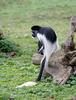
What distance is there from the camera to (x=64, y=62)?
500cm

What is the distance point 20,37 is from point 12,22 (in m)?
2.86

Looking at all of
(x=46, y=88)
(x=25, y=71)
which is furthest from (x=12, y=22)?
(x=46, y=88)

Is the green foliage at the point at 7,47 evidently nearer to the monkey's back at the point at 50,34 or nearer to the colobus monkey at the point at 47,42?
the colobus monkey at the point at 47,42

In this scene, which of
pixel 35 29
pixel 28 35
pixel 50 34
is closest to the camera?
pixel 50 34

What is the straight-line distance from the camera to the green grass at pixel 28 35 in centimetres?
453

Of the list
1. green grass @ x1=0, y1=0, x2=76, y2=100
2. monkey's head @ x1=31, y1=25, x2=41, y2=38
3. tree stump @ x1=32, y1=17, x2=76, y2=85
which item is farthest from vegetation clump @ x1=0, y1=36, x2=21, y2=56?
tree stump @ x1=32, y1=17, x2=76, y2=85

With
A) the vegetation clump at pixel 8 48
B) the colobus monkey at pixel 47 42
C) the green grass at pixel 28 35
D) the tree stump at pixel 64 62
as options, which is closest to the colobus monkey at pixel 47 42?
the colobus monkey at pixel 47 42

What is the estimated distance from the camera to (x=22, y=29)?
11328mm

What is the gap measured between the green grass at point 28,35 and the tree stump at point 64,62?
0.16m

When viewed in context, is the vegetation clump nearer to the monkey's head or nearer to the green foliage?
the green foliage

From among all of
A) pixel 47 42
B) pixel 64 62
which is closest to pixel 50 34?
pixel 47 42

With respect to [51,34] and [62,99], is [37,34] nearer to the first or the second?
[51,34]

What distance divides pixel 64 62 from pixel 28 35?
17.3 ft

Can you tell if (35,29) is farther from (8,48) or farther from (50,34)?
(8,48)
